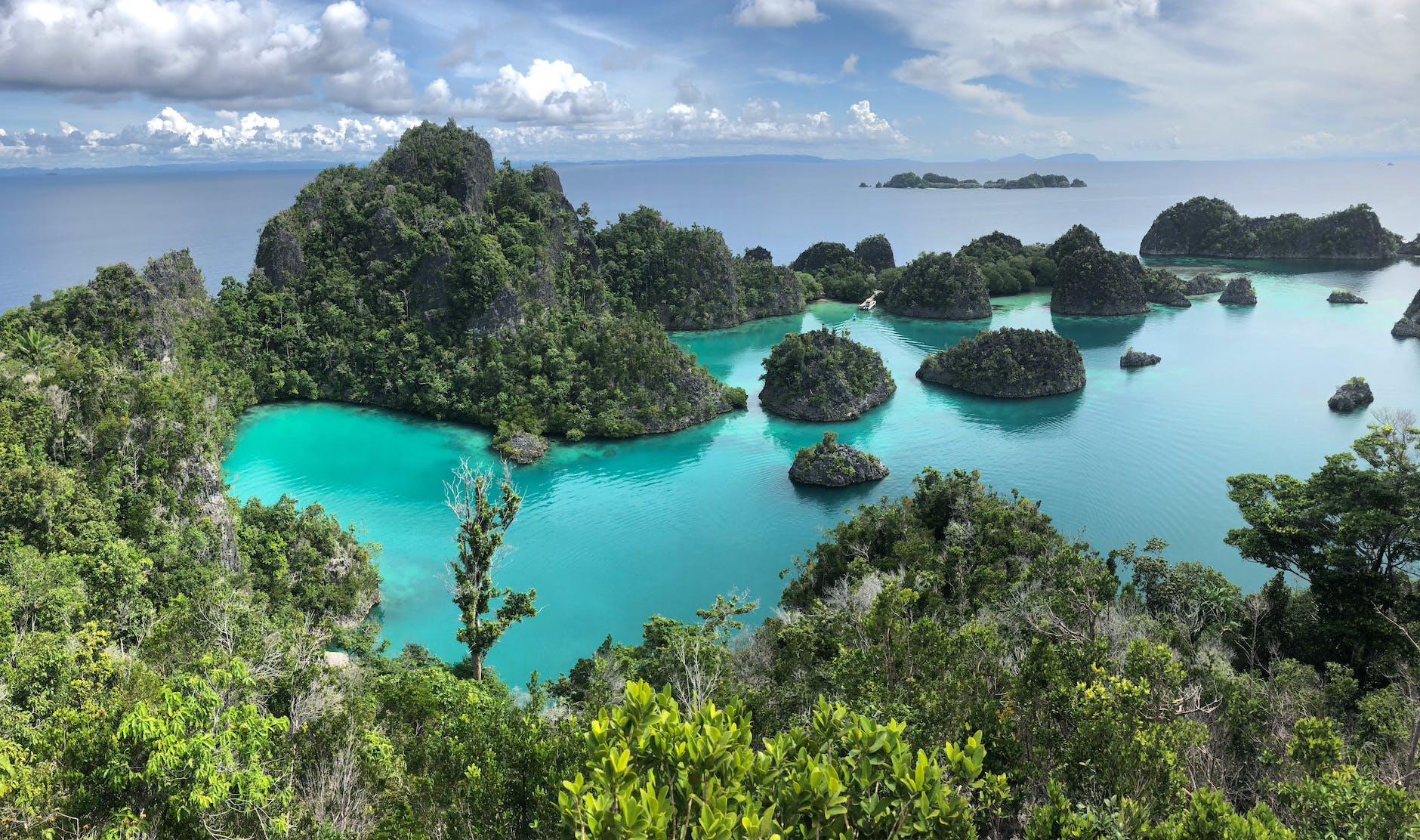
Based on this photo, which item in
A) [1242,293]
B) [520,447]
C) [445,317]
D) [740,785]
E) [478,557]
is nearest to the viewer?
[740,785]

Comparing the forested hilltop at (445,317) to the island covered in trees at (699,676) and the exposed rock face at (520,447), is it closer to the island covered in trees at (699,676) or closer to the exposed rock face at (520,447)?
the exposed rock face at (520,447)

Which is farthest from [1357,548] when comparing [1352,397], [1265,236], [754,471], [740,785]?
[1265,236]

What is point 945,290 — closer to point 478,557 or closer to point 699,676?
point 478,557

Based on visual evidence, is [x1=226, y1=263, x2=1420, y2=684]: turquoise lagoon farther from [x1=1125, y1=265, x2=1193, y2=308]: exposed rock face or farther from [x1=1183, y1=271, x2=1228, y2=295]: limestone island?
[x1=1183, y1=271, x2=1228, y2=295]: limestone island

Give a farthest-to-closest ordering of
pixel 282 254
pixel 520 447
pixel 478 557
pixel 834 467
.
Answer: pixel 282 254
pixel 520 447
pixel 834 467
pixel 478 557

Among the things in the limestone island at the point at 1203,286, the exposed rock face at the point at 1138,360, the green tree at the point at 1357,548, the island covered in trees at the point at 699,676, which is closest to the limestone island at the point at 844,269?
the exposed rock face at the point at 1138,360
